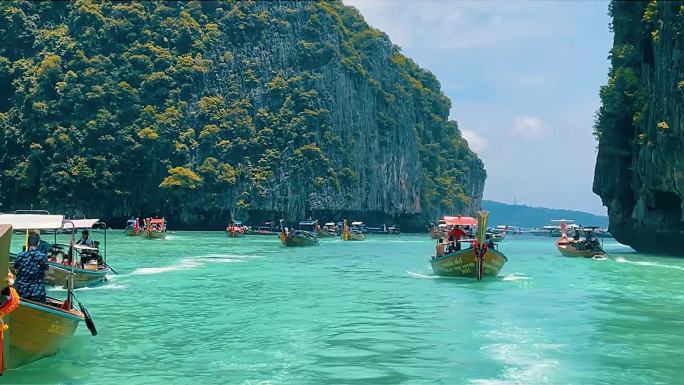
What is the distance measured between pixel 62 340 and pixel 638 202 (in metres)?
47.0

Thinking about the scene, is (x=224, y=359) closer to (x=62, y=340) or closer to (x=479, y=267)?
(x=62, y=340)

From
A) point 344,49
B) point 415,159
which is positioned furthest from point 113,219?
point 415,159

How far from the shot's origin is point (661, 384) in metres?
11.3

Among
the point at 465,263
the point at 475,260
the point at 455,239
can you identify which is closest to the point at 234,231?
the point at 455,239

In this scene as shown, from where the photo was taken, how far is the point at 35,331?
38.3ft

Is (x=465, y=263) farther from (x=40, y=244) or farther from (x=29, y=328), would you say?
(x=29, y=328)

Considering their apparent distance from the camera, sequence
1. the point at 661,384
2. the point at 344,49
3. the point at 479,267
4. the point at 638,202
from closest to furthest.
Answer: the point at 661,384 < the point at 479,267 < the point at 638,202 < the point at 344,49

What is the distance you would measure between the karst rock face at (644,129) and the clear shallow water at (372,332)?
16208 mm

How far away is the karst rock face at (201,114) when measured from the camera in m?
88.2

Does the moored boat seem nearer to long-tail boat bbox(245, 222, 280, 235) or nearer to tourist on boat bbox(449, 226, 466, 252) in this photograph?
long-tail boat bbox(245, 222, 280, 235)

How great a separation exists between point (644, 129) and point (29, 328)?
45.5 m

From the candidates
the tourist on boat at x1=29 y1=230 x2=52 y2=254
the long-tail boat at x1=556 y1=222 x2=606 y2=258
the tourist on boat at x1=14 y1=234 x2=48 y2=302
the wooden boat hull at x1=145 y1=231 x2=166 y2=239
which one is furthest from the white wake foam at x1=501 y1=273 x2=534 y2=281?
the wooden boat hull at x1=145 y1=231 x2=166 y2=239

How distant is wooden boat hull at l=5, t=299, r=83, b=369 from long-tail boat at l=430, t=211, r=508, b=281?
17622mm

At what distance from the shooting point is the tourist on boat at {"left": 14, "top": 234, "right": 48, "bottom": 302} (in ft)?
39.0
